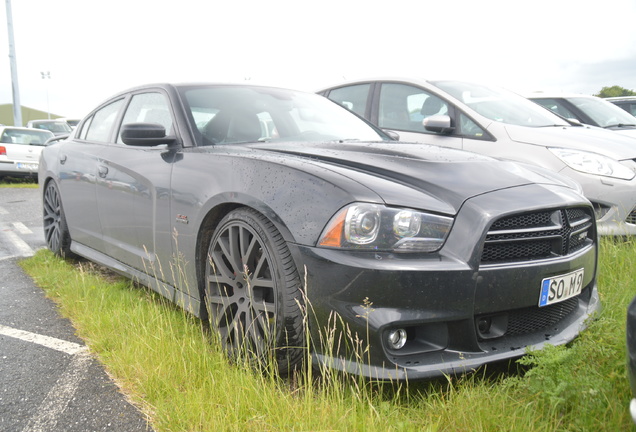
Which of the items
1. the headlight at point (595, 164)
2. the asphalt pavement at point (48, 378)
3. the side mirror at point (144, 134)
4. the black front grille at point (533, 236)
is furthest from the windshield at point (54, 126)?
the black front grille at point (533, 236)

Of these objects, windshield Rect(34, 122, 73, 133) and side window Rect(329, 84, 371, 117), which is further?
windshield Rect(34, 122, 73, 133)

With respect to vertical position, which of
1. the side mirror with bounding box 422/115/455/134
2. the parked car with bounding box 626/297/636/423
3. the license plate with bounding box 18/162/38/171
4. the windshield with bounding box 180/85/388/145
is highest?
the windshield with bounding box 180/85/388/145

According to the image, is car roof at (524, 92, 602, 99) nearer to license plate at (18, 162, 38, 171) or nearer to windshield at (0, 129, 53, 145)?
license plate at (18, 162, 38, 171)

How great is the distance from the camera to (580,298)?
9.25 ft

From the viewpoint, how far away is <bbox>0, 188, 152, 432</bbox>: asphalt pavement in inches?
95.0

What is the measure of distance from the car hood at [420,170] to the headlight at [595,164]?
71.4 inches

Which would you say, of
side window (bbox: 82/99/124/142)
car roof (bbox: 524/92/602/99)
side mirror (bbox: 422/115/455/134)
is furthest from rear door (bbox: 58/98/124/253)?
car roof (bbox: 524/92/602/99)

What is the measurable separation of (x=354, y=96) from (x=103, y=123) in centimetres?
279

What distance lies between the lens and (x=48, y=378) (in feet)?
9.37

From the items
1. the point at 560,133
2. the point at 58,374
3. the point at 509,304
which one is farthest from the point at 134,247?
the point at 560,133

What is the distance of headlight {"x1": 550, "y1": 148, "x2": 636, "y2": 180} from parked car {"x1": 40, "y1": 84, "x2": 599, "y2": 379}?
1867mm

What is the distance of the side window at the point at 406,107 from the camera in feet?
18.9

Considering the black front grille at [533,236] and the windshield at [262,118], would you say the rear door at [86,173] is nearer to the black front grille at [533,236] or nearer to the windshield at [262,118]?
the windshield at [262,118]

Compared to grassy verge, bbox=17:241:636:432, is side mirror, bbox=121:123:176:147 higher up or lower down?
higher up
